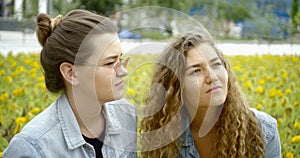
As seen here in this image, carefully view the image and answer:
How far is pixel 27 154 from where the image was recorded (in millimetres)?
2129

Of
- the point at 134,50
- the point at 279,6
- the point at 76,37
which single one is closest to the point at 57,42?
the point at 76,37

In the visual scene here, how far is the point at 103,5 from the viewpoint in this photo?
2697 centimetres

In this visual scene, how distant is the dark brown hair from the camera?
221 centimetres

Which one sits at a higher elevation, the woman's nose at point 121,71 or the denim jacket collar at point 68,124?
the woman's nose at point 121,71

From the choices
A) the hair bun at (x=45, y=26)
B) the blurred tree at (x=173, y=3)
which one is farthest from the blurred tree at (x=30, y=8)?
the hair bun at (x=45, y=26)

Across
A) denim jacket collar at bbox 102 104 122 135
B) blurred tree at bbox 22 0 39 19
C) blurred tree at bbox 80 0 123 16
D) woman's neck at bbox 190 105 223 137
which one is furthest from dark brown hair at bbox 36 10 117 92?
blurred tree at bbox 80 0 123 16

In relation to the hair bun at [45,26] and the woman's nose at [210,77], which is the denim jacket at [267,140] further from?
the hair bun at [45,26]

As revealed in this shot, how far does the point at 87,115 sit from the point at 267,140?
89 cm

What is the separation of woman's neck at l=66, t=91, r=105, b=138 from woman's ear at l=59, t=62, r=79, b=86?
0.07 meters

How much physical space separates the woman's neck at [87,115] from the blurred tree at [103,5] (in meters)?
24.3

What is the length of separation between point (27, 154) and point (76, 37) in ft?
1.65

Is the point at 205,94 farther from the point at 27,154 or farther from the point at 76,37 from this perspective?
the point at 27,154

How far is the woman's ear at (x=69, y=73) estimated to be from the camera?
89.1 inches

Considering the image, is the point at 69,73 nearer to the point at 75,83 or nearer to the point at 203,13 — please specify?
the point at 75,83
